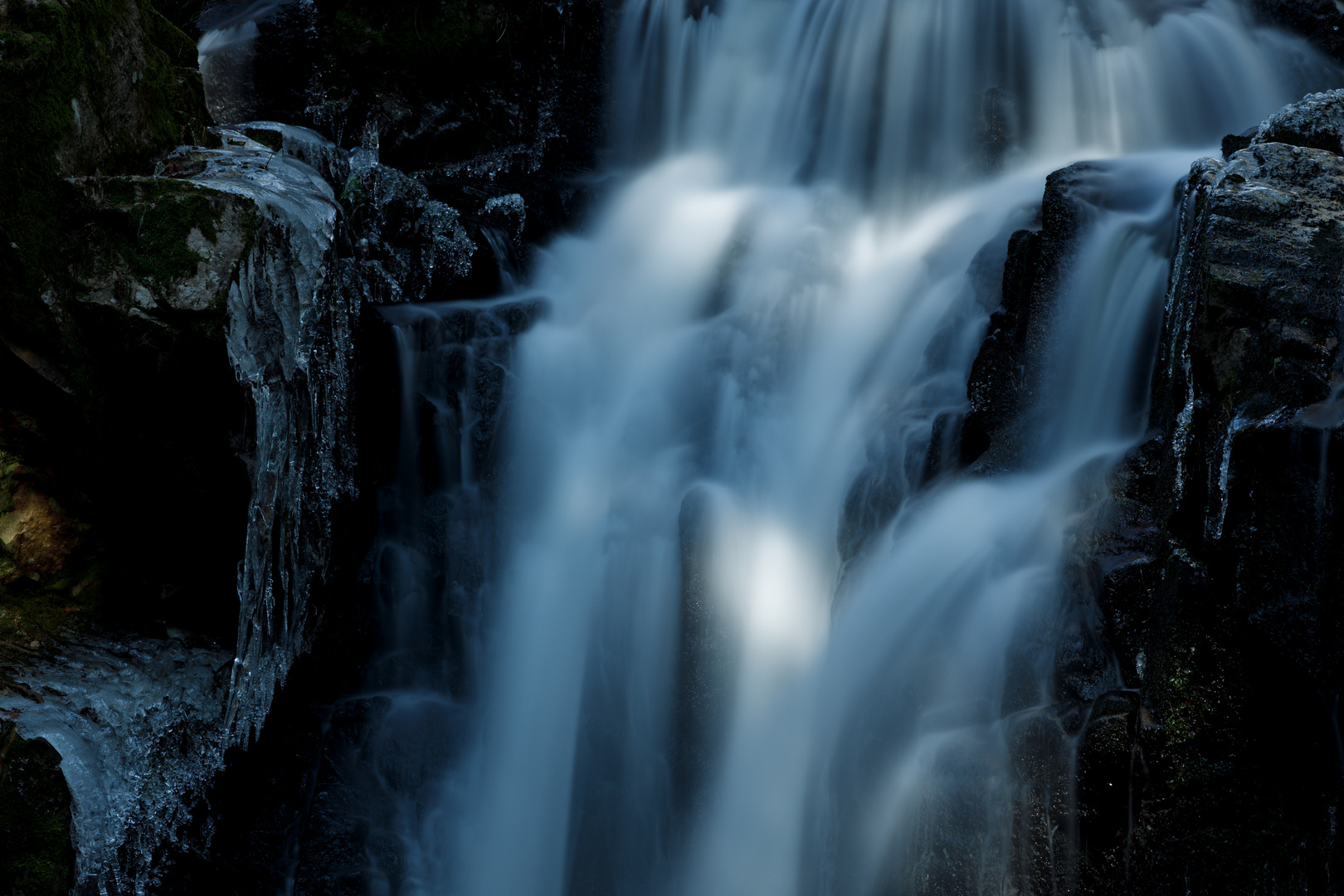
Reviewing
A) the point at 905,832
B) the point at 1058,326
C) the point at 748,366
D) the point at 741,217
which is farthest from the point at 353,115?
the point at 905,832

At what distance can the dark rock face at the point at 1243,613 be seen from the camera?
9.14 ft

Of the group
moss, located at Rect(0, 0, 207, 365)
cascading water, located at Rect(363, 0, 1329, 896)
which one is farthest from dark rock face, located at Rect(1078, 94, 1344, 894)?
moss, located at Rect(0, 0, 207, 365)

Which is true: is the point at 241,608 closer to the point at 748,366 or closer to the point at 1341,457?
the point at 748,366

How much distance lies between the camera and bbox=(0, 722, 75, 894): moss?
3.83 m

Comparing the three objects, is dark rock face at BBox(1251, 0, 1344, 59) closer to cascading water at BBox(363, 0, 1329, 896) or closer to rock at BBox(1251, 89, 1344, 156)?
cascading water at BBox(363, 0, 1329, 896)

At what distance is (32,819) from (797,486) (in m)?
3.87

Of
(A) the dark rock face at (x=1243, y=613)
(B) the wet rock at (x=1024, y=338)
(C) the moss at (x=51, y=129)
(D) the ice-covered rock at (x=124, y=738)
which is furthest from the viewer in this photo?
(B) the wet rock at (x=1024, y=338)

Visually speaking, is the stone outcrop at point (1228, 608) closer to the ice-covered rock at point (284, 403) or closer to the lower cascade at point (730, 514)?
the lower cascade at point (730, 514)

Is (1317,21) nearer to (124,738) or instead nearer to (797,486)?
(797,486)

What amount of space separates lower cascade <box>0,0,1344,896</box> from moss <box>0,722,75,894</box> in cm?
2

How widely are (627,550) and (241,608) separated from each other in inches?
75.7

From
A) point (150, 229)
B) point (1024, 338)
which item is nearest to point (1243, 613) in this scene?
point (1024, 338)

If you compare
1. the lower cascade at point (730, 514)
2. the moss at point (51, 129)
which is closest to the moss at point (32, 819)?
the lower cascade at point (730, 514)

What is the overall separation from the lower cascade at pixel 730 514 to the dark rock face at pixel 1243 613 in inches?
0.5
